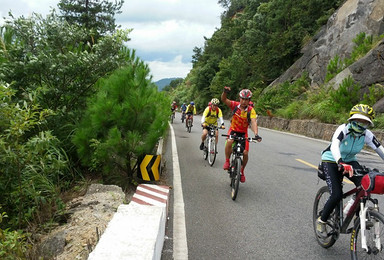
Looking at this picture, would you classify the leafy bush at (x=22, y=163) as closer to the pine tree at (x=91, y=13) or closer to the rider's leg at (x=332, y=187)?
the rider's leg at (x=332, y=187)

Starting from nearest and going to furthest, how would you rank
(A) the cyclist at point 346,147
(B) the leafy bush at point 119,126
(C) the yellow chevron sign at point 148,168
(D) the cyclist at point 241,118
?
(A) the cyclist at point 346,147, (B) the leafy bush at point 119,126, (C) the yellow chevron sign at point 148,168, (D) the cyclist at point 241,118

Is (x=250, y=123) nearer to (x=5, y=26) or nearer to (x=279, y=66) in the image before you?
(x=5, y=26)

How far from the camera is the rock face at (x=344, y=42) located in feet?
63.8

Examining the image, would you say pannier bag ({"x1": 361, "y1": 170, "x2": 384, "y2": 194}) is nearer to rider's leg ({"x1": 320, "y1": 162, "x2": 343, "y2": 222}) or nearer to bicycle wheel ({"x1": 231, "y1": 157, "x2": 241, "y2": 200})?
rider's leg ({"x1": 320, "y1": 162, "x2": 343, "y2": 222})

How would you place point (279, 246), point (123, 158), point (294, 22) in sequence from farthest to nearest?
point (294, 22) → point (123, 158) → point (279, 246)

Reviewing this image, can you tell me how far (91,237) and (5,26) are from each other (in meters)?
5.09

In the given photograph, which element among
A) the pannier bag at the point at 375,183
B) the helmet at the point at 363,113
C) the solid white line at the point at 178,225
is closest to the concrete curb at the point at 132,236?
the solid white line at the point at 178,225

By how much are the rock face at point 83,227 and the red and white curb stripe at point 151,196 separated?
0.29m

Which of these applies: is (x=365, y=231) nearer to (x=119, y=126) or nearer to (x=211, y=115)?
(x=119, y=126)

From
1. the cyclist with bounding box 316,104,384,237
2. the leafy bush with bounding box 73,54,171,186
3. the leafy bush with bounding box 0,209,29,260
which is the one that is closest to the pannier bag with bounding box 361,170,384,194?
the cyclist with bounding box 316,104,384,237

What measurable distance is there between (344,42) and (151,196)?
83.2 ft

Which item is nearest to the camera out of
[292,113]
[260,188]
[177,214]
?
[177,214]

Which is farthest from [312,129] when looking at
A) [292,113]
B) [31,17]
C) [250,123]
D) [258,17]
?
[258,17]

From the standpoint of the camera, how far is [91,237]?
392 centimetres
